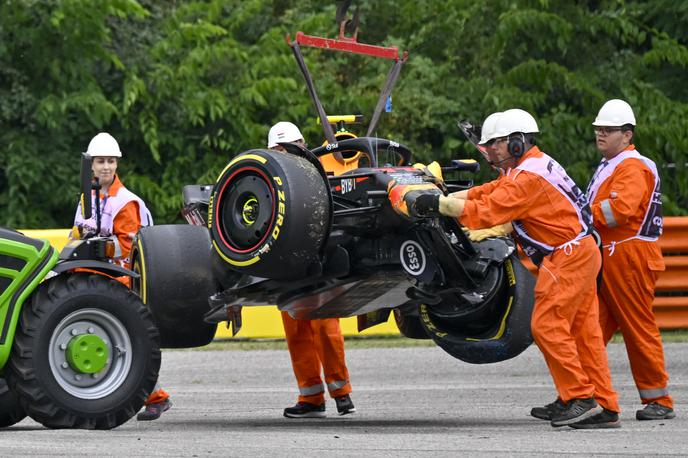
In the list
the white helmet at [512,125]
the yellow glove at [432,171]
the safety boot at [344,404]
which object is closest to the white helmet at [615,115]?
the white helmet at [512,125]

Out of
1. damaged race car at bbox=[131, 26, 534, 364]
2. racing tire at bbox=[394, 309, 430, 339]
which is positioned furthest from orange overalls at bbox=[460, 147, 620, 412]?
racing tire at bbox=[394, 309, 430, 339]

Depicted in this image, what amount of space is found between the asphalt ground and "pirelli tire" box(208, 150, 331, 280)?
0.99 metres

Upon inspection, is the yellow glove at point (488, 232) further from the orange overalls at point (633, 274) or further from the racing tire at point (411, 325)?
the racing tire at point (411, 325)

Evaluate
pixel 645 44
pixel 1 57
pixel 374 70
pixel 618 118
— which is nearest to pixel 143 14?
pixel 1 57

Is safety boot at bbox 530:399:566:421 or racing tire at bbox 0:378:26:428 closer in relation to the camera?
safety boot at bbox 530:399:566:421

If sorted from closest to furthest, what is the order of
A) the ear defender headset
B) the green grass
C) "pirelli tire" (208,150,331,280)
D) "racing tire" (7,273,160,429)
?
"pirelli tire" (208,150,331,280) < "racing tire" (7,273,160,429) < the ear defender headset < the green grass

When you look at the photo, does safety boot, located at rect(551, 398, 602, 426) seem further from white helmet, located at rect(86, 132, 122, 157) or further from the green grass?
the green grass

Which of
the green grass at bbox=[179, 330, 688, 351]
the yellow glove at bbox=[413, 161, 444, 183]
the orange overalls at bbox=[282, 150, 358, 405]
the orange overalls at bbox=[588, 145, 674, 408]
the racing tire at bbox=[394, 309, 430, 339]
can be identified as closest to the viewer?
the yellow glove at bbox=[413, 161, 444, 183]

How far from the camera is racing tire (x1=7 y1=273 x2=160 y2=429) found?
875 cm

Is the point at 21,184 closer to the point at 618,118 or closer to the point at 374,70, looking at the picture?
the point at 374,70

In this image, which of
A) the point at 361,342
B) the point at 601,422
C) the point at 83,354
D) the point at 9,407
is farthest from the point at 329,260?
the point at 361,342

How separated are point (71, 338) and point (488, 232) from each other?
2.60 metres

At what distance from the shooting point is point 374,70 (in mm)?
21453

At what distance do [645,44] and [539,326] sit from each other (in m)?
12.4
